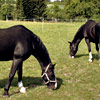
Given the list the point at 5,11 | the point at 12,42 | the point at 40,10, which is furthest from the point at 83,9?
the point at 12,42

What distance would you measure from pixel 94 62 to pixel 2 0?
67.5 meters

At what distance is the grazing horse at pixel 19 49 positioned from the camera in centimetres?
540

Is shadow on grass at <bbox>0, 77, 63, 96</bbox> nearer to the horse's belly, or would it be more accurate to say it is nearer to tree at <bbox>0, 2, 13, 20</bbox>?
the horse's belly

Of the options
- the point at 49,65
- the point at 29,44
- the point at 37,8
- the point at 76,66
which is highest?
the point at 37,8

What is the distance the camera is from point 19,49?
A: 5.38 meters

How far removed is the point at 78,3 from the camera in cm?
6316

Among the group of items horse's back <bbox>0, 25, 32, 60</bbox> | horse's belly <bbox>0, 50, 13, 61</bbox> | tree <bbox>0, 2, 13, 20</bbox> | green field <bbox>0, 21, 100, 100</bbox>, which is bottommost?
green field <bbox>0, 21, 100, 100</bbox>

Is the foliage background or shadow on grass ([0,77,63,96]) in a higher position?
the foliage background

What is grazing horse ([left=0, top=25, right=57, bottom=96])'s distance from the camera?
540 cm

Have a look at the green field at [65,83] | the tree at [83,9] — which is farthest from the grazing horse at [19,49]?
the tree at [83,9]

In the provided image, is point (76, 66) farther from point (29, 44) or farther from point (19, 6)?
point (19, 6)

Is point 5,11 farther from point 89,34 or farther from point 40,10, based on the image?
point 89,34

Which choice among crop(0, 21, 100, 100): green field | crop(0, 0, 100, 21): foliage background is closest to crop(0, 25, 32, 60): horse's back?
crop(0, 21, 100, 100): green field

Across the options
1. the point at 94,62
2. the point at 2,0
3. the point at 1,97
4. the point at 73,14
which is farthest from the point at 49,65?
the point at 2,0
